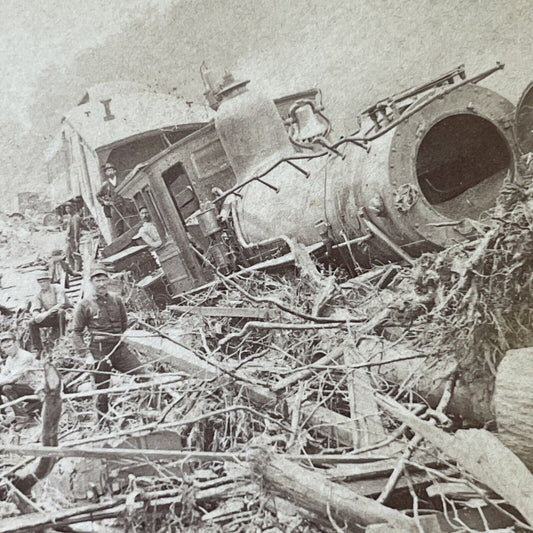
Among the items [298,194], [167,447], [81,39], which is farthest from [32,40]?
[167,447]

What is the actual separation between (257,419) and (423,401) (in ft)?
3.49

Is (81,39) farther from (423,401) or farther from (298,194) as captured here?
(423,401)

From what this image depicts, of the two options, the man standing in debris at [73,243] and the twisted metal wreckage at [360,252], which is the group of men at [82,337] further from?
the man standing in debris at [73,243]

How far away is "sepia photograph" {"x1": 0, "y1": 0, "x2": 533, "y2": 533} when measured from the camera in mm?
2045

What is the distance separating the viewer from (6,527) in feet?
6.76

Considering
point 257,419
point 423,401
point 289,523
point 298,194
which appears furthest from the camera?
point 298,194

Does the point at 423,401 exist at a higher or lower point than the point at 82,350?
lower

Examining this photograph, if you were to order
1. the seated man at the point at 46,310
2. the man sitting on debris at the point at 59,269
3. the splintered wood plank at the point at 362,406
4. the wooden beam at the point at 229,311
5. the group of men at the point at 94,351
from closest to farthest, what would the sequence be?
the splintered wood plank at the point at 362,406 < the wooden beam at the point at 229,311 < the group of men at the point at 94,351 < the seated man at the point at 46,310 < the man sitting on debris at the point at 59,269

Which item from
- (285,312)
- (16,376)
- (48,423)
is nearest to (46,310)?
(16,376)

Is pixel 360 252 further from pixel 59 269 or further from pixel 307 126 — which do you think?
pixel 59 269

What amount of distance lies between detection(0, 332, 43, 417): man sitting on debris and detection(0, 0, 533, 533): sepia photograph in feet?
0.13

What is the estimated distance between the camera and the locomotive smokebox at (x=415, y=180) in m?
3.45

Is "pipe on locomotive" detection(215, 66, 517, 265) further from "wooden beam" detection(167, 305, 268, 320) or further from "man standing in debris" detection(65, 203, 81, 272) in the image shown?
"man standing in debris" detection(65, 203, 81, 272)

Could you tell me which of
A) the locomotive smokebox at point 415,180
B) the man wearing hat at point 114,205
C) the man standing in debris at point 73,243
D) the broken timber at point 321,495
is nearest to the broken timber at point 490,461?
the broken timber at point 321,495
